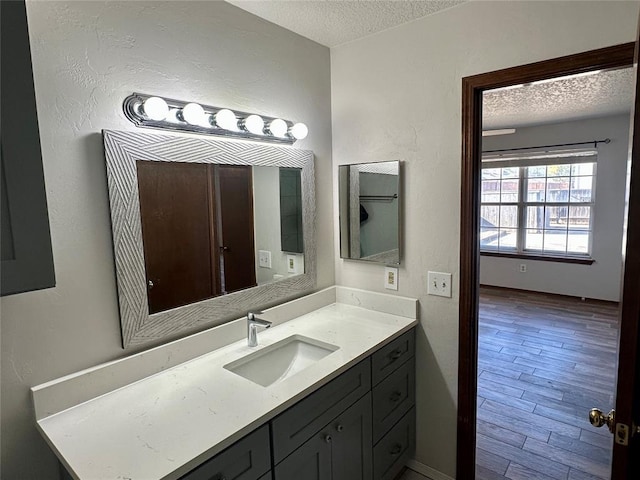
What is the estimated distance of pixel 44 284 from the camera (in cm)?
82

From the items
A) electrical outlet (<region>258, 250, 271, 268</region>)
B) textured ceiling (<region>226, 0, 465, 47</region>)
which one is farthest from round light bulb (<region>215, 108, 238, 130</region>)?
electrical outlet (<region>258, 250, 271, 268</region>)

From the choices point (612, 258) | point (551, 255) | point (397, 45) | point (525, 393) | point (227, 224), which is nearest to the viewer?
point (227, 224)

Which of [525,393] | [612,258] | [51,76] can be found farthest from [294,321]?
[612,258]

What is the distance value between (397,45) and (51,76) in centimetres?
153

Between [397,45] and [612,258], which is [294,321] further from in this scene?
[612,258]

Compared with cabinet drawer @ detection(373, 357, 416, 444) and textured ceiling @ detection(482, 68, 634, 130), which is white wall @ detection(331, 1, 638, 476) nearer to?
cabinet drawer @ detection(373, 357, 416, 444)

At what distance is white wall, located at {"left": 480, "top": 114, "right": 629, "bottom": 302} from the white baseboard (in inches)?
161

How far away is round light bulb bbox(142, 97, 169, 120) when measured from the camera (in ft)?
4.40

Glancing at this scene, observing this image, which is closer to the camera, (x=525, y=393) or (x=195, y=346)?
(x=195, y=346)

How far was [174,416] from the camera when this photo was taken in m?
1.16

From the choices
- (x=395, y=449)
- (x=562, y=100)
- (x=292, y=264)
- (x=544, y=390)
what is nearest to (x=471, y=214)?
(x=292, y=264)

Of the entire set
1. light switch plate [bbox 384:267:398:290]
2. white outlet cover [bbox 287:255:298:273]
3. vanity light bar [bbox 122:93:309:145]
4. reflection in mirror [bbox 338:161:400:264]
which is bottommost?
light switch plate [bbox 384:267:398:290]

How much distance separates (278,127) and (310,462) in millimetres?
1464

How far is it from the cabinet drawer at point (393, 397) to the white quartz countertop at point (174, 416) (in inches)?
10.6
